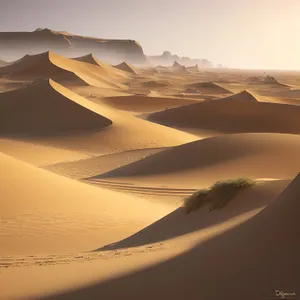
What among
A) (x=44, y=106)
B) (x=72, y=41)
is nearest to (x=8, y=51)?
(x=72, y=41)

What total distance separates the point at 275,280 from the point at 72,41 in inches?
7520

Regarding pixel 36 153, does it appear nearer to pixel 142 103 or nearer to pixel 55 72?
pixel 142 103

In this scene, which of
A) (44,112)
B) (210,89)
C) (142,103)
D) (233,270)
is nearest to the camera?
(233,270)

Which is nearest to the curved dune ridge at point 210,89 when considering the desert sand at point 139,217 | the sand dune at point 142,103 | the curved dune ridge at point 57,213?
the sand dune at point 142,103

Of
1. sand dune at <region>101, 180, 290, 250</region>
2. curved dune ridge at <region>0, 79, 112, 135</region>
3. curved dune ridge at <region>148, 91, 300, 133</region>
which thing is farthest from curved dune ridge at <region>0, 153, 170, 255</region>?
curved dune ridge at <region>148, 91, 300, 133</region>

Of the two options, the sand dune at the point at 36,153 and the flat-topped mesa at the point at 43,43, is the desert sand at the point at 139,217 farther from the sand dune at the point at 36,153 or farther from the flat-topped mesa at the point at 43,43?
the flat-topped mesa at the point at 43,43

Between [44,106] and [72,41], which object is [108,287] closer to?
[44,106]

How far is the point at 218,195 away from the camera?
689cm

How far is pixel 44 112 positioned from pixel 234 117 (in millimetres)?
13594

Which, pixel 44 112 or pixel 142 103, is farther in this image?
pixel 142 103

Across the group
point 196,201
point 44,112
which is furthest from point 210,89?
point 196,201

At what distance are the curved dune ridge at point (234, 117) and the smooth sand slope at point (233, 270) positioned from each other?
24.3 metres

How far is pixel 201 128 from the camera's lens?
96.9ft

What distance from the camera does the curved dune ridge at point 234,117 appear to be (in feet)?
94.2
